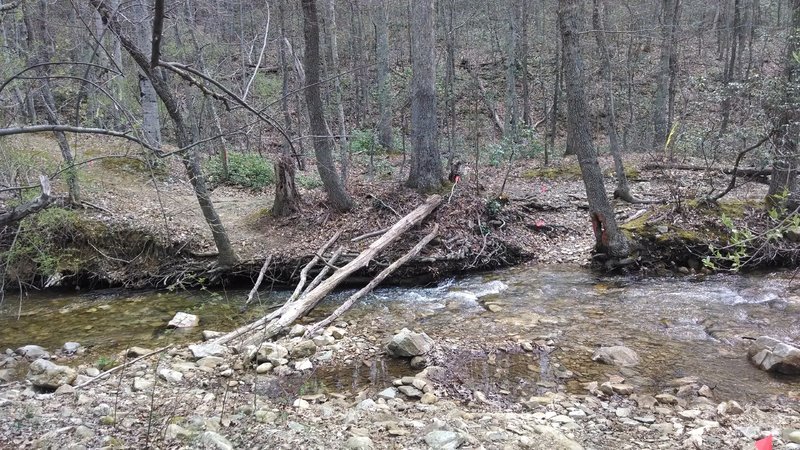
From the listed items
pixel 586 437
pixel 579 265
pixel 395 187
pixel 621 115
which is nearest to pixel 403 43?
pixel 621 115

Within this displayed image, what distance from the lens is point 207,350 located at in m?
5.99

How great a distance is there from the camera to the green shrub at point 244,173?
46.1 ft

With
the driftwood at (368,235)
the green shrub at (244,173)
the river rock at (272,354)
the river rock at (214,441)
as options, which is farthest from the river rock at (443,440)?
the green shrub at (244,173)

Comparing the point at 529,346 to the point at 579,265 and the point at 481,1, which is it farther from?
the point at 481,1

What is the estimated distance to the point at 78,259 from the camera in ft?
30.1

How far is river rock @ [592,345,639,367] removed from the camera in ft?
18.2

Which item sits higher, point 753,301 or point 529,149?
point 529,149

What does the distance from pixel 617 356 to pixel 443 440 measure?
271 cm

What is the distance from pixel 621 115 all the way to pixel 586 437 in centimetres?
2112

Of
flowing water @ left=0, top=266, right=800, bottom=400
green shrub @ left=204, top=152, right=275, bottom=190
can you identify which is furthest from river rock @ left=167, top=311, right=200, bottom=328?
Answer: green shrub @ left=204, top=152, right=275, bottom=190

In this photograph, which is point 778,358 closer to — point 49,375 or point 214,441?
point 214,441

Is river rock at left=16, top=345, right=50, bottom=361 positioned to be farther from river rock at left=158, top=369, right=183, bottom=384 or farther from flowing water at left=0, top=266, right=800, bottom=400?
river rock at left=158, top=369, right=183, bottom=384

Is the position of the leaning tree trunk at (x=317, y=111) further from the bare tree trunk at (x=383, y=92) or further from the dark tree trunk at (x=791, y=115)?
the bare tree trunk at (x=383, y=92)

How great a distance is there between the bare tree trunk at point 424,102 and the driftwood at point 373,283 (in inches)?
67.0
